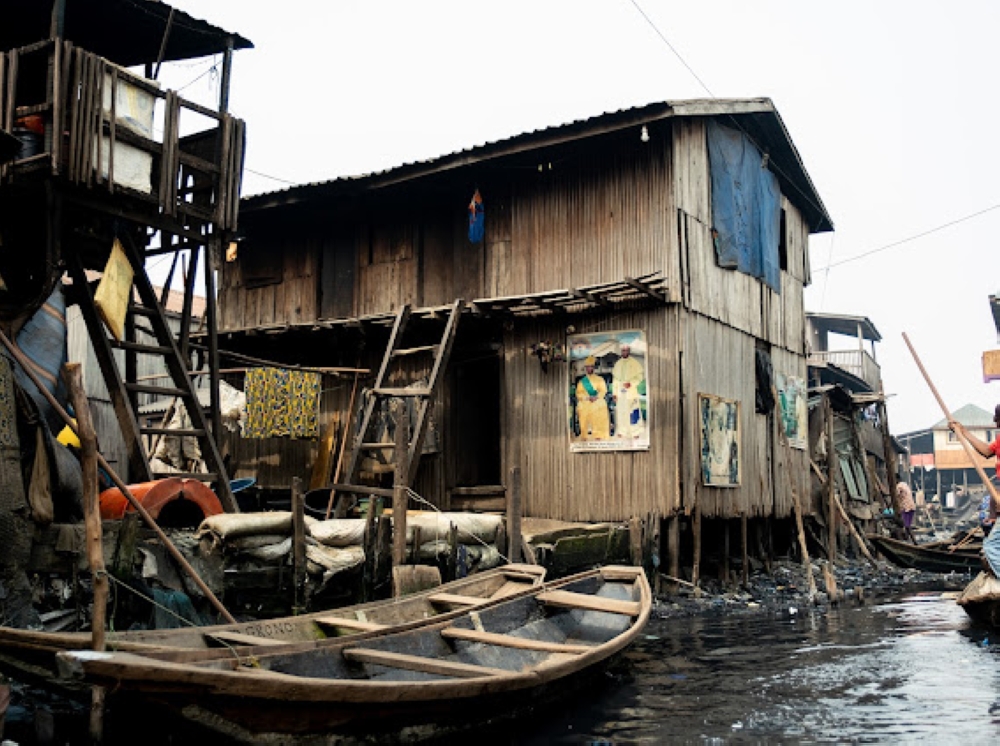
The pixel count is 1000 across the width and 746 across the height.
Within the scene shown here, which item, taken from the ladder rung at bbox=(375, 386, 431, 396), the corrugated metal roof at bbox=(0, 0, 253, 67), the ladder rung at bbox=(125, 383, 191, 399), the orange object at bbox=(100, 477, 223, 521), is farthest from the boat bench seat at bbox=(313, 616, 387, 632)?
the corrugated metal roof at bbox=(0, 0, 253, 67)

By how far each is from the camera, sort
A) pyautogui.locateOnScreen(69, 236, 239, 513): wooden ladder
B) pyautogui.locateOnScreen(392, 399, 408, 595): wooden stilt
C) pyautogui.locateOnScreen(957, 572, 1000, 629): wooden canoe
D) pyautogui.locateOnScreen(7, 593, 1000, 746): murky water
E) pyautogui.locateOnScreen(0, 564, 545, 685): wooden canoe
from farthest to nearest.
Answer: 1. pyautogui.locateOnScreen(69, 236, 239, 513): wooden ladder
2. pyautogui.locateOnScreen(957, 572, 1000, 629): wooden canoe
3. pyautogui.locateOnScreen(392, 399, 408, 595): wooden stilt
4. pyautogui.locateOnScreen(7, 593, 1000, 746): murky water
5. pyautogui.locateOnScreen(0, 564, 545, 685): wooden canoe

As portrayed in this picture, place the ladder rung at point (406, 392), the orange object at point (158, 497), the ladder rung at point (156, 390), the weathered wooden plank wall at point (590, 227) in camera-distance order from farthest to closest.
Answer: the weathered wooden plank wall at point (590, 227), the ladder rung at point (406, 392), the ladder rung at point (156, 390), the orange object at point (158, 497)

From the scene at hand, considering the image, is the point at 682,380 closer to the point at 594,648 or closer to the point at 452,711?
the point at 594,648

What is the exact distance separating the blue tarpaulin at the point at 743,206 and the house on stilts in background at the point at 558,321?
0.05 meters

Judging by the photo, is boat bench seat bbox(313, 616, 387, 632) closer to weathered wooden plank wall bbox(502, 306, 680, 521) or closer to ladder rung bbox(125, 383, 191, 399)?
ladder rung bbox(125, 383, 191, 399)

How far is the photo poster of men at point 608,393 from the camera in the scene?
46.7ft

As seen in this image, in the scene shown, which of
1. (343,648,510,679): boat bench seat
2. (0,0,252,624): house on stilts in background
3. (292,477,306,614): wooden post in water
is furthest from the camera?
(292,477,306,614): wooden post in water

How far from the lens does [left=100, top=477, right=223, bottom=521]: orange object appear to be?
31.3ft

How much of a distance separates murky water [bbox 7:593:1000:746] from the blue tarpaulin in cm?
652

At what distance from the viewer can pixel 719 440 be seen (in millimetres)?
15195

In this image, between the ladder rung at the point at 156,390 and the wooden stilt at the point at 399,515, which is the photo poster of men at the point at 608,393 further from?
the ladder rung at the point at 156,390

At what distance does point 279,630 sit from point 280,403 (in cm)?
782

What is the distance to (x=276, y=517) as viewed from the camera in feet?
31.8

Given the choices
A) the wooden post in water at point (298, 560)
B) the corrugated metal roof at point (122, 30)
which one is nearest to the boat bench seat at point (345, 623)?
the wooden post in water at point (298, 560)
